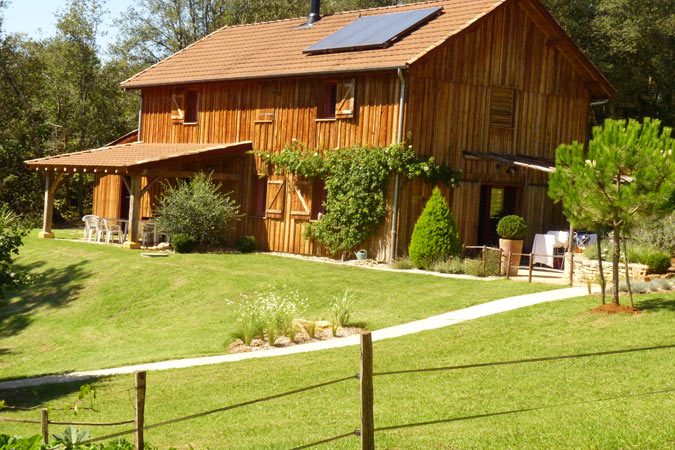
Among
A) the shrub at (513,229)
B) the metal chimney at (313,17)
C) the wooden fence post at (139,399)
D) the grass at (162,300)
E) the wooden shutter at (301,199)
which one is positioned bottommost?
the grass at (162,300)

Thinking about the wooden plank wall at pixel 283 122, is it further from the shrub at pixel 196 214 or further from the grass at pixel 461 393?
the grass at pixel 461 393

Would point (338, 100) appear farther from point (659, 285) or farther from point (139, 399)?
point (139, 399)

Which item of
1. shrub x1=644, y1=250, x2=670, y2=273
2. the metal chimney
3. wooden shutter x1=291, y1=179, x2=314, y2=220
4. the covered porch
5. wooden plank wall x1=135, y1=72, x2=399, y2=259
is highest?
the metal chimney

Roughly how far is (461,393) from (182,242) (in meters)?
16.1

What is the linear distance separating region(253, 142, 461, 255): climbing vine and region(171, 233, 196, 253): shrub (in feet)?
11.4

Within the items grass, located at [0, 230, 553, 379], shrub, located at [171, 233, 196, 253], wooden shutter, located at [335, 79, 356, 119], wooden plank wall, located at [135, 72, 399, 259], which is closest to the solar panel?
A: wooden plank wall, located at [135, 72, 399, 259]

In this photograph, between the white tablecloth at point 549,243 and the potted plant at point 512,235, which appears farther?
the white tablecloth at point 549,243

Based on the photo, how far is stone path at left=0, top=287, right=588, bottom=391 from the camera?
14539 mm

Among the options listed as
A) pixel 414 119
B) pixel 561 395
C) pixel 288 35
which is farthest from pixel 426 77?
pixel 561 395

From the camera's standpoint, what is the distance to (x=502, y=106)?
85.6 ft

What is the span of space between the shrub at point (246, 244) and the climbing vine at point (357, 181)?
2185mm

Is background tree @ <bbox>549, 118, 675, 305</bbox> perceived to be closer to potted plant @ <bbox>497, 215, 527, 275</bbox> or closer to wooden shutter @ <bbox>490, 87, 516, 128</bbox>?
potted plant @ <bbox>497, 215, 527, 275</bbox>

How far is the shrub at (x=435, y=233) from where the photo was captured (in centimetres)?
2277

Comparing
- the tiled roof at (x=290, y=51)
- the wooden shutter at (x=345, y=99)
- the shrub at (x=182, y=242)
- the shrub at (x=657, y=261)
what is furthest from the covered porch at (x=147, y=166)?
the shrub at (x=657, y=261)
